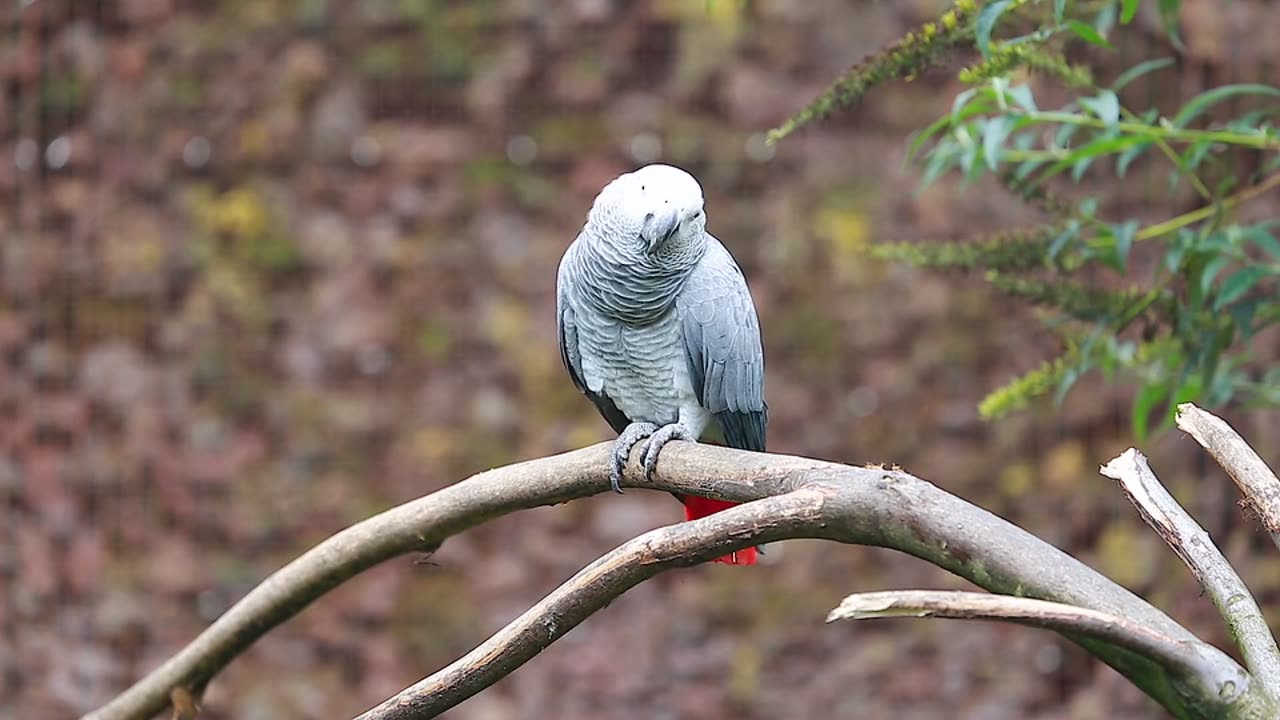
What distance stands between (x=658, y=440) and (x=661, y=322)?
13 centimetres

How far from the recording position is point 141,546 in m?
2.12

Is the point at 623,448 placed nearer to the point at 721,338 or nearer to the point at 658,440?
the point at 658,440

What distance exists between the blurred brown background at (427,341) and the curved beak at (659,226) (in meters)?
1.08

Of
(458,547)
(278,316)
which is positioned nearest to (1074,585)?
(458,547)

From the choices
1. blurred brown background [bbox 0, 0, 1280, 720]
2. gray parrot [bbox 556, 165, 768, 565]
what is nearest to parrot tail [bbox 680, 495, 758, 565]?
gray parrot [bbox 556, 165, 768, 565]

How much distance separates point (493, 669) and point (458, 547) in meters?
1.35

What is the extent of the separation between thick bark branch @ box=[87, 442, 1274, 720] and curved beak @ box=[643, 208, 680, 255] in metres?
0.18

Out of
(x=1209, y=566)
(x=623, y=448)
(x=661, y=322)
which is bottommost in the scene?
(x=1209, y=566)

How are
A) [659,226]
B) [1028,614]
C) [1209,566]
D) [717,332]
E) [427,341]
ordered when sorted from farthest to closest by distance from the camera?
[427,341], [717,332], [659,226], [1209,566], [1028,614]

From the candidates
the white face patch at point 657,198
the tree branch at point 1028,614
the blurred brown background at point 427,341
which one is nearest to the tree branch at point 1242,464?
the tree branch at point 1028,614

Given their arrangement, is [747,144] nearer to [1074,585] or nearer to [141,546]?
[141,546]

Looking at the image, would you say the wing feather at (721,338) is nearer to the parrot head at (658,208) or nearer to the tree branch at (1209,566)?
the parrot head at (658,208)

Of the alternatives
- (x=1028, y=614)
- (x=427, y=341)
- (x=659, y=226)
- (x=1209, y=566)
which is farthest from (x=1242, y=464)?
(x=427, y=341)

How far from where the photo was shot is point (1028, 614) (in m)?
0.59
